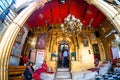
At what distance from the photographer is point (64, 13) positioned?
1153 centimetres

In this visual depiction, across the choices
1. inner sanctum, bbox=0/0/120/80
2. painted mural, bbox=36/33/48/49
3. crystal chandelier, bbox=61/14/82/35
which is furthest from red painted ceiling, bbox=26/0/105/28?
painted mural, bbox=36/33/48/49

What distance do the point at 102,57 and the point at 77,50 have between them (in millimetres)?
2094

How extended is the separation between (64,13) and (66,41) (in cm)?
289

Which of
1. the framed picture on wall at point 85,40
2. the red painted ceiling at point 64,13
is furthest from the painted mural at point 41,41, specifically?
the framed picture on wall at point 85,40

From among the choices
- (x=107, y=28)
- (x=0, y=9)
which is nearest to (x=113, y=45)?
(x=107, y=28)

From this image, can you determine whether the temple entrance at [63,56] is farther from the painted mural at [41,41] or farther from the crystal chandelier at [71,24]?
the crystal chandelier at [71,24]

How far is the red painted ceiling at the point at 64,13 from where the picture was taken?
10500 mm

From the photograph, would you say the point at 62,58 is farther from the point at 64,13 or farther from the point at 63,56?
the point at 64,13

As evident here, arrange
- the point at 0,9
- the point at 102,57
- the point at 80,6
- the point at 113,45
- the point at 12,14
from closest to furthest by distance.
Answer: the point at 0,9
the point at 12,14
the point at 80,6
the point at 113,45
the point at 102,57

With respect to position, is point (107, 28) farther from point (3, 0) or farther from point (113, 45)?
point (3, 0)

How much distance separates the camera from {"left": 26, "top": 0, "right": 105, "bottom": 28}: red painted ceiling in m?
10.5

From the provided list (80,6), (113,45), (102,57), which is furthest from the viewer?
(102,57)

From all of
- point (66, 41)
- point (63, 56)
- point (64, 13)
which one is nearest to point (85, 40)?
point (66, 41)

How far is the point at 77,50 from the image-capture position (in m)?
13.0
